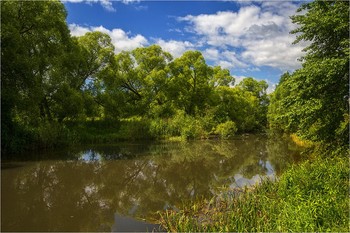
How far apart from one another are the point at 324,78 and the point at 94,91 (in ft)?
89.4

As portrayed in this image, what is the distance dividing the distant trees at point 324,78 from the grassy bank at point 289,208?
201 cm

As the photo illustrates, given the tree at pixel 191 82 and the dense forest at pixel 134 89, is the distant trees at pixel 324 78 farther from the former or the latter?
the tree at pixel 191 82

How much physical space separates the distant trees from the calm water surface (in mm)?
2042

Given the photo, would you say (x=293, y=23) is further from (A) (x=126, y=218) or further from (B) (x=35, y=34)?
(B) (x=35, y=34)

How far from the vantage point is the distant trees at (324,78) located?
36.0 feet

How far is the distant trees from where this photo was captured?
1098 centimetres

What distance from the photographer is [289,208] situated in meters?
6.71

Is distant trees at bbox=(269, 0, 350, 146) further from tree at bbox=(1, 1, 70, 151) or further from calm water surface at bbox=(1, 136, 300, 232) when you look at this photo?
tree at bbox=(1, 1, 70, 151)

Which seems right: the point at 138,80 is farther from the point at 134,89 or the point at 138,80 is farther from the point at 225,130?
the point at 225,130

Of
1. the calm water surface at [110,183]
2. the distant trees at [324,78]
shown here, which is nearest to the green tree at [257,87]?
the calm water surface at [110,183]

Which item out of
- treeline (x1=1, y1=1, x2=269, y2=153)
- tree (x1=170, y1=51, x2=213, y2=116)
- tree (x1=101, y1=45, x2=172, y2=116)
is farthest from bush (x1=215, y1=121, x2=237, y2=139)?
tree (x1=101, y1=45, x2=172, y2=116)

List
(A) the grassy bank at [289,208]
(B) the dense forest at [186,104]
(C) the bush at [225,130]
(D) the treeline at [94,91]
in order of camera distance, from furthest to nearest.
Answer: (C) the bush at [225,130]
(D) the treeline at [94,91]
(B) the dense forest at [186,104]
(A) the grassy bank at [289,208]

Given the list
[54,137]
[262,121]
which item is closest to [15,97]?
[54,137]

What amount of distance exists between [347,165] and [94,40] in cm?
3087
